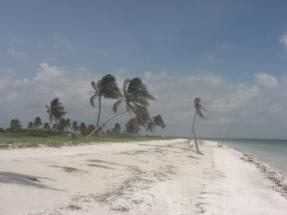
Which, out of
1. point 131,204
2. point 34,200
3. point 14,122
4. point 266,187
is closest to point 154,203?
point 131,204

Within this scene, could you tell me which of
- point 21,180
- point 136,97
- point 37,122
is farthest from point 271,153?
point 37,122

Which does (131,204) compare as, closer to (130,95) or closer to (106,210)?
(106,210)

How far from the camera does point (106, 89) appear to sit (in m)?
25.8

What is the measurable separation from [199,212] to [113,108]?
21.2 metres

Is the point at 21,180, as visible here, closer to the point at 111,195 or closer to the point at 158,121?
the point at 111,195

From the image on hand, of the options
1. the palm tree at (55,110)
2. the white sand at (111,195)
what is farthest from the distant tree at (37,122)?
the white sand at (111,195)

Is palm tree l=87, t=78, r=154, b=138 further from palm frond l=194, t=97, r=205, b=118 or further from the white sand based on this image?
the white sand

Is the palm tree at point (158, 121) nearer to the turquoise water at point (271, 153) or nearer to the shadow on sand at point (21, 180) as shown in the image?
the turquoise water at point (271, 153)

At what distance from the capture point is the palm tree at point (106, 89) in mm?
25609

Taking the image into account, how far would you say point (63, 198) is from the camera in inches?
157

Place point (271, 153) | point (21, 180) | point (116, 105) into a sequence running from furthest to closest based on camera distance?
point (271, 153) < point (116, 105) < point (21, 180)

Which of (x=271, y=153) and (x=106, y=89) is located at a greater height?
(x=106, y=89)

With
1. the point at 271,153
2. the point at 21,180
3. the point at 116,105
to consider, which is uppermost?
the point at 116,105

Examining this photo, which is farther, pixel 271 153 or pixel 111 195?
pixel 271 153
